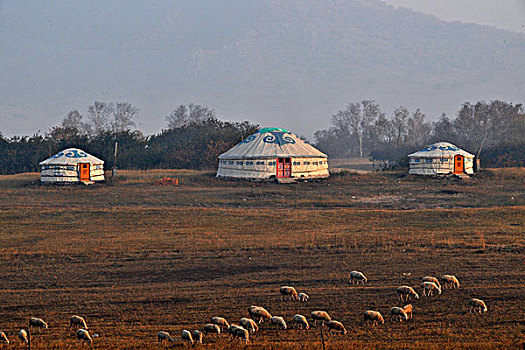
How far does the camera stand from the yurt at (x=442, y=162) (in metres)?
35.9

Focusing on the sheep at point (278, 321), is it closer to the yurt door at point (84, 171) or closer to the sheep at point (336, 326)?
the sheep at point (336, 326)

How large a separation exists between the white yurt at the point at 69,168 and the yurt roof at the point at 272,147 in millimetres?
7640

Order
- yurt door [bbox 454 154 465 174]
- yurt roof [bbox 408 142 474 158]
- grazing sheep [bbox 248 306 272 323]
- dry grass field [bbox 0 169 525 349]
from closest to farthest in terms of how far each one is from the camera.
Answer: dry grass field [bbox 0 169 525 349]
grazing sheep [bbox 248 306 272 323]
yurt roof [bbox 408 142 474 158]
yurt door [bbox 454 154 465 174]

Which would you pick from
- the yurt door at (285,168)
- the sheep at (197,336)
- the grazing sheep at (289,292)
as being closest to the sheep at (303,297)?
the grazing sheep at (289,292)

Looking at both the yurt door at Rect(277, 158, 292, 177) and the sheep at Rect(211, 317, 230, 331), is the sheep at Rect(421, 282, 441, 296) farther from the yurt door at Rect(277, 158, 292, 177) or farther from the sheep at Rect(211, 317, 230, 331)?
the yurt door at Rect(277, 158, 292, 177)

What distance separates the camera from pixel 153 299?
392 inches

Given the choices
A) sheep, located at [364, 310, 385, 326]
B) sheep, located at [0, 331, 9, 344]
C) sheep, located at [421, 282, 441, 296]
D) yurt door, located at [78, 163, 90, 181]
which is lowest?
sheep, located at [0, 331, 9, 344]

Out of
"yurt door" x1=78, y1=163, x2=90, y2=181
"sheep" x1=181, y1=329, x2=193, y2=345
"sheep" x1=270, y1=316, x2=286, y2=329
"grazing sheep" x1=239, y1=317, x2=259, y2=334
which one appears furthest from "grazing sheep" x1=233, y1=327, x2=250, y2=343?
"yurt door" x1=78, y1=163, x2=90, y2=181

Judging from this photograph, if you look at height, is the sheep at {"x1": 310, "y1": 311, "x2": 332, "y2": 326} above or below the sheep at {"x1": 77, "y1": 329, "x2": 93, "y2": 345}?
above

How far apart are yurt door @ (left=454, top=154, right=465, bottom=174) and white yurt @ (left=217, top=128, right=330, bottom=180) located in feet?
26.2

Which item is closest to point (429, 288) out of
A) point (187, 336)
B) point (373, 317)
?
point (373, 317)

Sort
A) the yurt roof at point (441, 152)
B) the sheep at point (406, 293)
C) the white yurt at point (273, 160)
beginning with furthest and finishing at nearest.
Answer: the yurt roof at point (441, 152)
the white yurt at point (273, 160)
the sheep at point (406, 293)

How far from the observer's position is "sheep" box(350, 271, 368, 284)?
10884 mm

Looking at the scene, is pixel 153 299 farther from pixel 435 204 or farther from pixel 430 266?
pixel 435 204
